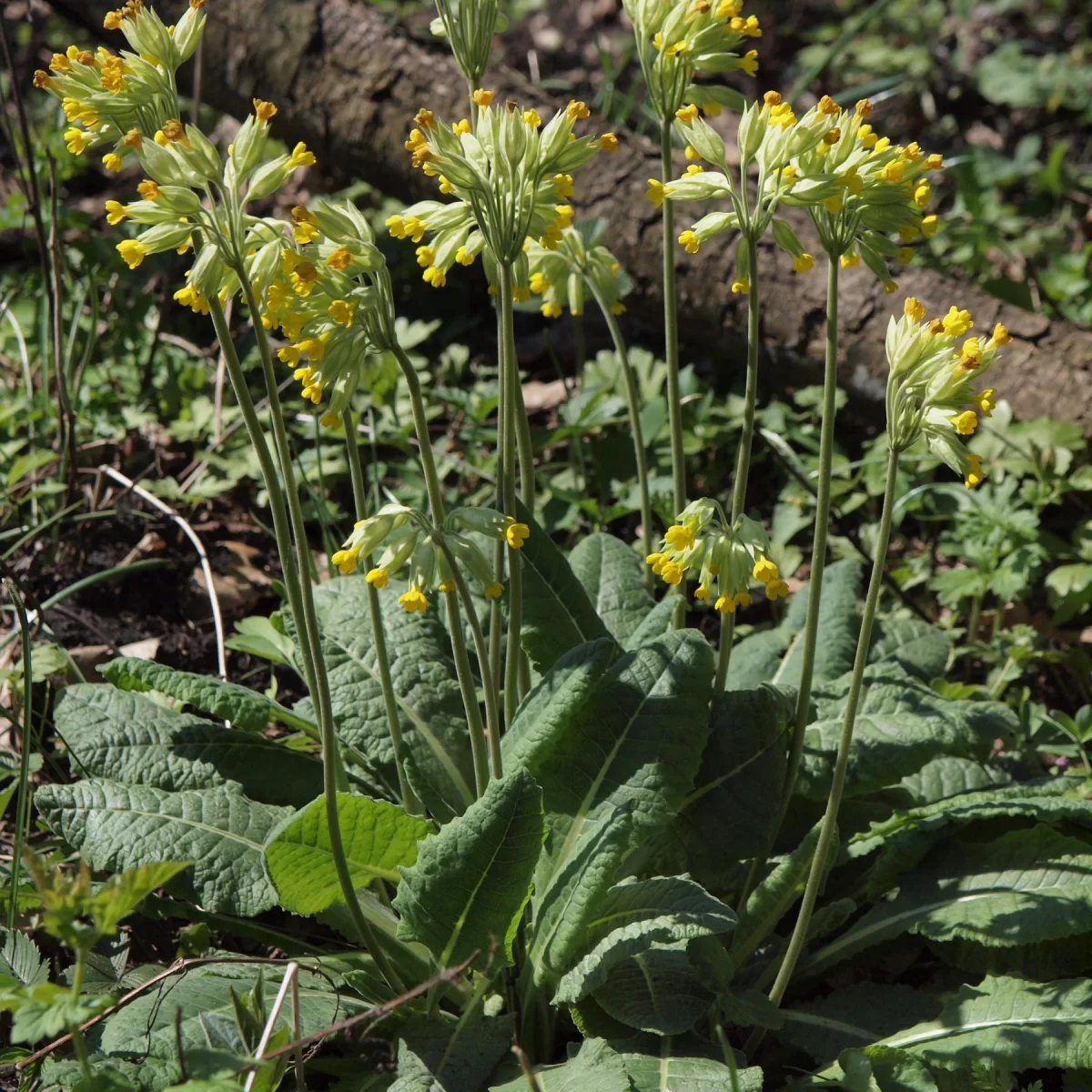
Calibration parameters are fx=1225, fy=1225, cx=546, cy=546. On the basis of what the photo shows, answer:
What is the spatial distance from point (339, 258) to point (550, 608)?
1.12 meters

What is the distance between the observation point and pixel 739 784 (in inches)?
106

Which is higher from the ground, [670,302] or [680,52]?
[680,52]

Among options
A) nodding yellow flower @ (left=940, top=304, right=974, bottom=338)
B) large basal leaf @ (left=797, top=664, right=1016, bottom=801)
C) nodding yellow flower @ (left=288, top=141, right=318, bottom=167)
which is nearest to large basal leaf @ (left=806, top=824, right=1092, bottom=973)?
large basal leaf @ (left=797, top=664, right=1016, bottom=801)

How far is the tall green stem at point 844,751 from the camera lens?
7.00 ft

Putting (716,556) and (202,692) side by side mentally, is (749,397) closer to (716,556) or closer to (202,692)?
(716,556)

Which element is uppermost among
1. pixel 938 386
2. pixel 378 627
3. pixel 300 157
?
pixel 300 157

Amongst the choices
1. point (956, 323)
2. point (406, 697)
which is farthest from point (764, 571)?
point (406, 697)

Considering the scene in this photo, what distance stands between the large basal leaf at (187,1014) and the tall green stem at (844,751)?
0.90m

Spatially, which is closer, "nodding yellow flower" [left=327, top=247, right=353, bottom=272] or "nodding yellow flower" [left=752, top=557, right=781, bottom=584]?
"nodding yellow flower" [left=327, top=247, right=353, bottom=272]

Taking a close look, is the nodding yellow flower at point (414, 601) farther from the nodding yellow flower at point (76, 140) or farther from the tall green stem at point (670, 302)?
the nodding yellow flower at point (76, 140)

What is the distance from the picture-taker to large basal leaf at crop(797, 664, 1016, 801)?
278 centimetres

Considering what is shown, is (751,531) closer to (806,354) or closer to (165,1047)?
(165,1047)

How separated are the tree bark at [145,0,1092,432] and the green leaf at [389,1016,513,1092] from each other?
305cm

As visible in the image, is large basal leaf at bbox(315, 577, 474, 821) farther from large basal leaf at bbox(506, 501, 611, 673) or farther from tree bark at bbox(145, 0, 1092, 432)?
tree bark at bbox(145, 0, 1092, 432)
